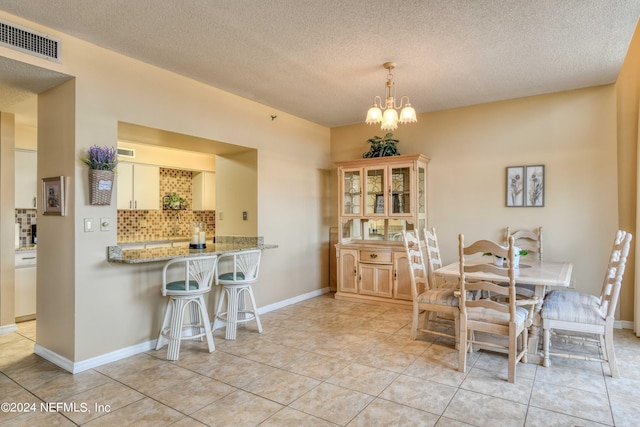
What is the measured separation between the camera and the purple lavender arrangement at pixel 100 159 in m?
2.94

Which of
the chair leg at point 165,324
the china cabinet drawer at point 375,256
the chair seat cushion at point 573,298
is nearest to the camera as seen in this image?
the chair seat cushion at point 573,298

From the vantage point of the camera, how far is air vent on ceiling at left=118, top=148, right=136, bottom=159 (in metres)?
5.32

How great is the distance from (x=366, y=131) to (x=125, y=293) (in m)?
3.89

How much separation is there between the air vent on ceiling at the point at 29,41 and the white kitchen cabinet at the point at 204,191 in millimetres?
3712

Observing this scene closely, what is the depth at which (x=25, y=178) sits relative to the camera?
4.45 m

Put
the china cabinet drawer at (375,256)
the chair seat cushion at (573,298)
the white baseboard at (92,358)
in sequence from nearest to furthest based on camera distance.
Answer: the white baseboard at (92,358) → the chair seat cushion at (573,298) → the china cabinet drawer at (375,256)

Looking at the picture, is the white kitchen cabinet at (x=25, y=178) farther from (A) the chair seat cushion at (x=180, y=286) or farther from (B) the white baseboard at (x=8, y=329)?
(A) the chair seat cushion at (x=180, y=286)

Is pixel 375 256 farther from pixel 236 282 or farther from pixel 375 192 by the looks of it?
pixel 236 282

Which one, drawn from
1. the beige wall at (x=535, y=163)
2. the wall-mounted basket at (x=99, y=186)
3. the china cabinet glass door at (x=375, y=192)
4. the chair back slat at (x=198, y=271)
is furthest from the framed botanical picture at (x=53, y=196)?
the beige wall at (x=535, y=163)

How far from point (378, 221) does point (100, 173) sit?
3584 mm

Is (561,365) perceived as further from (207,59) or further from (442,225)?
(207,59)

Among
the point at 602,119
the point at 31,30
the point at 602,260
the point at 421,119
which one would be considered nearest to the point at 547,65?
the point at 602,119

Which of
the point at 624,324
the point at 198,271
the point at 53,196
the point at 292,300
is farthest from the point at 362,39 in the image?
the point at 624,324

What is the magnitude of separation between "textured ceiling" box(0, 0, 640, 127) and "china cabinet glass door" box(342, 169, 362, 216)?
1477 millimetres
